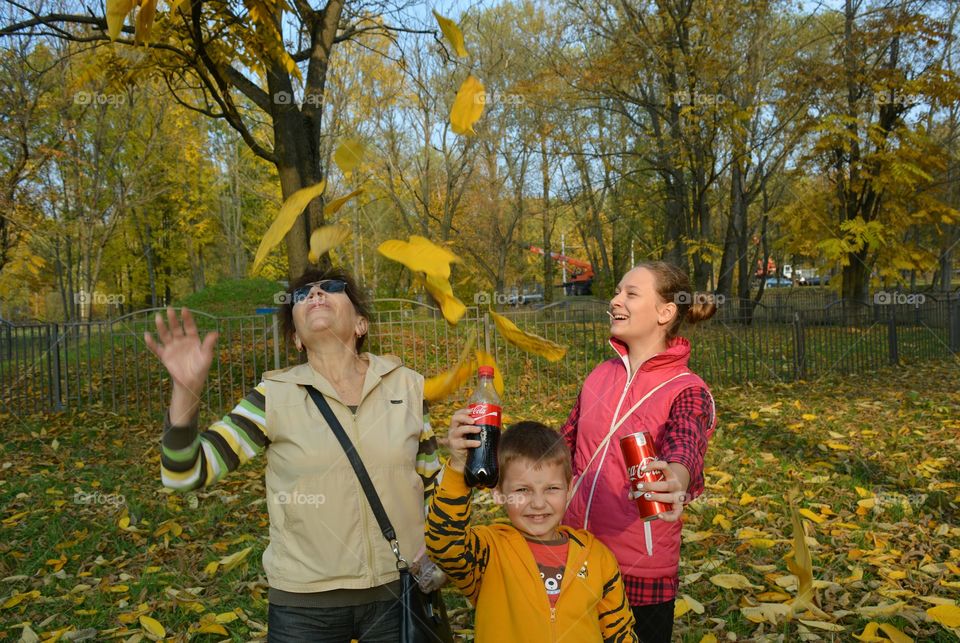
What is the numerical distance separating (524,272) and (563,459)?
31.6 m

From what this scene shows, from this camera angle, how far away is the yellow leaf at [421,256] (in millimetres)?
1956

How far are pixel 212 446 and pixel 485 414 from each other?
0.86 metres

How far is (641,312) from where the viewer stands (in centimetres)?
243

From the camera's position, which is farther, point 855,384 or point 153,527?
point 855,384

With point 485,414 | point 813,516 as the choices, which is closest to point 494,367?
point 485,414

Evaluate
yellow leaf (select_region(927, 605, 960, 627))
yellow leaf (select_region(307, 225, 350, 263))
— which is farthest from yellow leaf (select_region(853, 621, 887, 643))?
yellow leaf (select_region(307, 225, 350, 263))

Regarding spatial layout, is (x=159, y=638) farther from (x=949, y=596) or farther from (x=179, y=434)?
(x=949, y=596)

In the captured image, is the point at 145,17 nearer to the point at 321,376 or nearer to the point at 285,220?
the point at 285,220

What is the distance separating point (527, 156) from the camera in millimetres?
25312

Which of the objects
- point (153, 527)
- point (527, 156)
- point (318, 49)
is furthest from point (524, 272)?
point (153, 527)

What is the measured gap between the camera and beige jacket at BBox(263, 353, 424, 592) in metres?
2.17

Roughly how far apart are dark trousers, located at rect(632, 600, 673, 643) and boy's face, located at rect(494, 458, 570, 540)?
0.47 metres

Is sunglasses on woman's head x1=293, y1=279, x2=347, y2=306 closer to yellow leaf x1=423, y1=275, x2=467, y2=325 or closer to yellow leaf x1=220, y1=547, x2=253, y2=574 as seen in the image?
yellow leaf x1=423, y1=275, x2=467, y2=325

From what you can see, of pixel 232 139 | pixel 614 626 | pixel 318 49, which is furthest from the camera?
pixel 232 139
